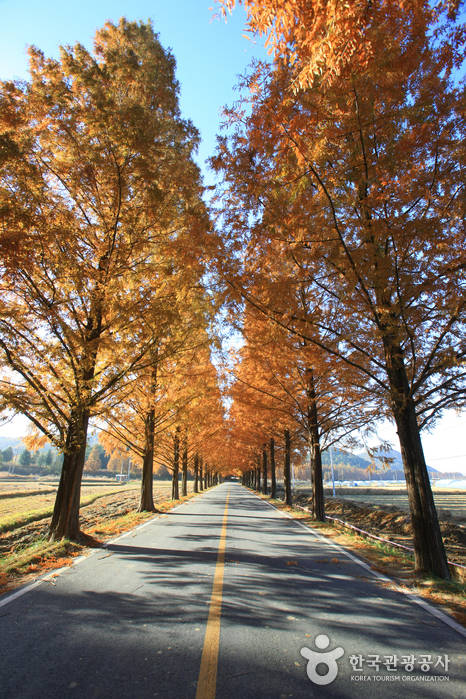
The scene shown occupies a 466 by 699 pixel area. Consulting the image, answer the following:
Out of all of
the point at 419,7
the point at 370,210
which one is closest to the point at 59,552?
the point at 370,210

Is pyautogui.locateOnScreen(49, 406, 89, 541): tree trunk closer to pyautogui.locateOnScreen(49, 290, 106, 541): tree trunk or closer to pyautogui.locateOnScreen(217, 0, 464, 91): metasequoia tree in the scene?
pyautogui.locateOnScreen(49, 290, 106, 541): tree trunk

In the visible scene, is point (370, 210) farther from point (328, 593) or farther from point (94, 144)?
point (328, 593)

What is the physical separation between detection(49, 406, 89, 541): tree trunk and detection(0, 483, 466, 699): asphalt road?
6.83 feet

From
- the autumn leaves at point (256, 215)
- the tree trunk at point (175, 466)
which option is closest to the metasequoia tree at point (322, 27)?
the autumn leaves at point (256, 215)

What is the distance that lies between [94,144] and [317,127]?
4612mm

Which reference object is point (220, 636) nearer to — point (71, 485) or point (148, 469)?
point (71, 485)

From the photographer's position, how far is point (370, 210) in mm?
5844

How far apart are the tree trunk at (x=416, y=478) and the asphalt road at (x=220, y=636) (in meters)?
1.04

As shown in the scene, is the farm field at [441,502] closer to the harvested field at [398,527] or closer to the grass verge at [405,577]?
the harvested field at [398,527]

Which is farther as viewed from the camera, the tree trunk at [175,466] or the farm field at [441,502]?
the tree trunk at [175,466]

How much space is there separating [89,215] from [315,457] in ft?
36.6

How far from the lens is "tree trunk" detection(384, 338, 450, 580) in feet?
18.4

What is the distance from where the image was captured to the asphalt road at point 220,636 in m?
2.62

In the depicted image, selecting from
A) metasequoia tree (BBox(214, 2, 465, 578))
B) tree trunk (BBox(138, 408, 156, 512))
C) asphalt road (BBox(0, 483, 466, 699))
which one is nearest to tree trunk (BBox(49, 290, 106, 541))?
asphalt road (BBox(0, 483, 466, 699))
